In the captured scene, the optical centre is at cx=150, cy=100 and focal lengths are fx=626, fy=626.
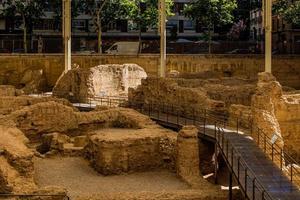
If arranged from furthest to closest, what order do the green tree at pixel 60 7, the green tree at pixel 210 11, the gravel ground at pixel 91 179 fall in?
the green tree at pixel 60 7
the green tree at pixel 210 11
the gravel ground at pixel 91 179

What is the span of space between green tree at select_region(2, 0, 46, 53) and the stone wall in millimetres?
6060

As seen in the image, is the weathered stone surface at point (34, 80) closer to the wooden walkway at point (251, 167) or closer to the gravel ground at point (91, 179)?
the gravel ground at point (91, 179)

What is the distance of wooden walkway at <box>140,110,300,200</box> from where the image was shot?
64.6 ft

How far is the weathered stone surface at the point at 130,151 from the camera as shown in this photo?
2531 centimetres

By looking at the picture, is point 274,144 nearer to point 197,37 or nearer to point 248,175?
point 248,175

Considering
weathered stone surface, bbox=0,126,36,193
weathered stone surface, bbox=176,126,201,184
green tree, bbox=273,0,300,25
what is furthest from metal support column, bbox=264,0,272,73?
weathered stone surface, bbox=0,126,36,193

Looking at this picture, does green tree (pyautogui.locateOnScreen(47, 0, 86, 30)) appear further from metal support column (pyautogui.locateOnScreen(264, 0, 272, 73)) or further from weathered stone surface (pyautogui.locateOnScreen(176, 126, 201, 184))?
weathered stone surface (pyautogui.locateOnScreen(176, 126, 201, 184))

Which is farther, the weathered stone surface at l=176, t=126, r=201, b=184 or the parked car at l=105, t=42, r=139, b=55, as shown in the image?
the parked car at l=105, t=42, r=139, b=55

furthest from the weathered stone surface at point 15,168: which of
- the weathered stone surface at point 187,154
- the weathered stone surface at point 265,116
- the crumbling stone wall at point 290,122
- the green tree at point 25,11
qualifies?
the green tree at point 25,11

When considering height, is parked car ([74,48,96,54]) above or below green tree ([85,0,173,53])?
below

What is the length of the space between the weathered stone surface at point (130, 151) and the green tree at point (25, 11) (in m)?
35.6

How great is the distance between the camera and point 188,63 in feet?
184

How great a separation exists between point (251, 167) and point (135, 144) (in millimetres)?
5527

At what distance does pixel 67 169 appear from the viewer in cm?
2588
